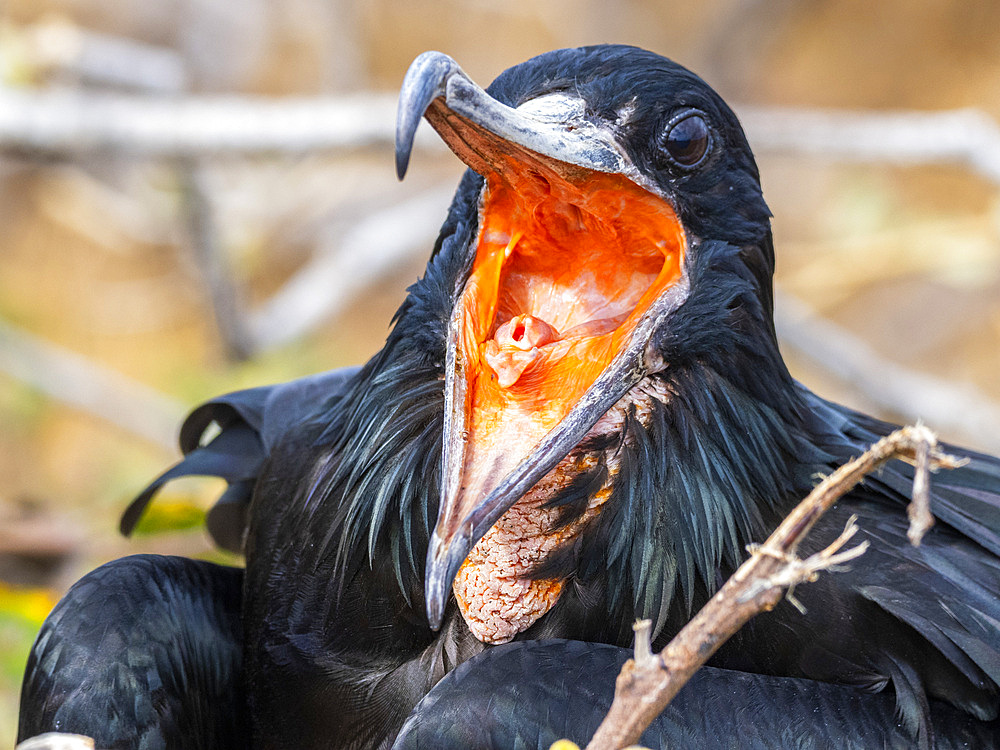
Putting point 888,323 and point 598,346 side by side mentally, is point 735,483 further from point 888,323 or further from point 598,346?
point 888,323

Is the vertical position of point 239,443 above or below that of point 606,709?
above

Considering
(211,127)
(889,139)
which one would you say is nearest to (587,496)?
(211,127)

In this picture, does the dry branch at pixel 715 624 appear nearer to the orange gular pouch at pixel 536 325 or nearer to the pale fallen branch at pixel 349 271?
the orange gular pouch at pixel 536 325

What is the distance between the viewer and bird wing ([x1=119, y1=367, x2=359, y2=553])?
240 cm

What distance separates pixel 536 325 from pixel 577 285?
0.49ft

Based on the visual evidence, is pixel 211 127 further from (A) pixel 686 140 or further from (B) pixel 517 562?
(B) pixel 517 562

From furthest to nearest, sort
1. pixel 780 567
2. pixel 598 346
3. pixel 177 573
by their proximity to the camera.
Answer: pixel 177 573 < pixel 598 346 < pixel 780 567

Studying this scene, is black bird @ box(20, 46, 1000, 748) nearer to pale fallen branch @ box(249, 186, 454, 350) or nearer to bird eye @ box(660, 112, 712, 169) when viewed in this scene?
bird eye @ box(660, 112, 712, 169)

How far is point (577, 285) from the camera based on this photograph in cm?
193

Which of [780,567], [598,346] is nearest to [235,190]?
[598,346]

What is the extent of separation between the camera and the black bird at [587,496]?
1.63 metres

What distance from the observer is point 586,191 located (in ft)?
5.94

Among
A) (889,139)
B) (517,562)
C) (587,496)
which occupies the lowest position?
(517,562)

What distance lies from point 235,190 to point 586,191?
4.86m
